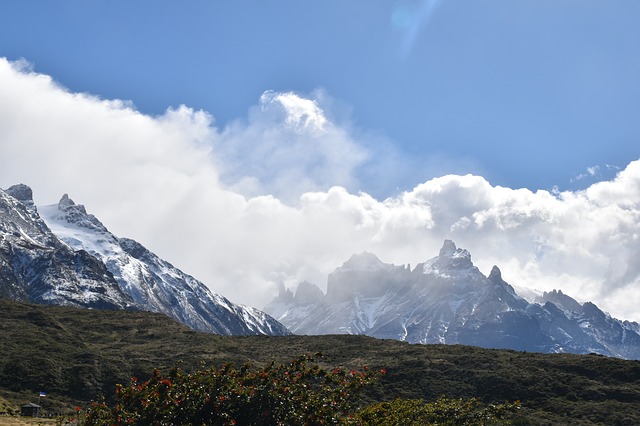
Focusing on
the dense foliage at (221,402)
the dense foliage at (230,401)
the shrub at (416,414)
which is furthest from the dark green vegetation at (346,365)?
the dense foliage at (221,402)

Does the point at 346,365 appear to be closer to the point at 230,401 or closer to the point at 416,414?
the point at 416,414

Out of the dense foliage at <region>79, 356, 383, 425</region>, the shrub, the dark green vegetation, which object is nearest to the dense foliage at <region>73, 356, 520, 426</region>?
the dense foliage at <region>79, 356, 383, 425</region>

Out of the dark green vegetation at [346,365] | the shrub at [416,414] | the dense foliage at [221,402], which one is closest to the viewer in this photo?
the dense foliage at [221,402]

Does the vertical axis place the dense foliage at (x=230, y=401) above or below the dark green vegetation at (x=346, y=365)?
below

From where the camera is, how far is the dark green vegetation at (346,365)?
4090 inches

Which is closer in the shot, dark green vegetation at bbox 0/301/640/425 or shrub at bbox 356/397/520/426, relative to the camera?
shrub at bbox 356/397/520/426

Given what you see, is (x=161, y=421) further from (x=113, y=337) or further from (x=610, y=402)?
(x=113, y=337)

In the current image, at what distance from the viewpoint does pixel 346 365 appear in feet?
420

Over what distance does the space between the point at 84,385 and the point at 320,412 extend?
95.1 meters

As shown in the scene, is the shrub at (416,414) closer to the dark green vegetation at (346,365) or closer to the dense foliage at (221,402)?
the dense foliage at (221,402)

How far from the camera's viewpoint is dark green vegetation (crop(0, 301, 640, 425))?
103875 mm

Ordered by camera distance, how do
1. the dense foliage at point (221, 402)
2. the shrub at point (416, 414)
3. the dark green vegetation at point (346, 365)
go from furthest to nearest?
the dark green vegetation at point (346, 365)
the shrub at point (416, 414)
the dense foliage at point (221, 402)

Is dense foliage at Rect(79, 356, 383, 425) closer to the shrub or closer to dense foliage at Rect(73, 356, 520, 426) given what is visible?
dense foliage at Rect(73, 356, 520, 426)

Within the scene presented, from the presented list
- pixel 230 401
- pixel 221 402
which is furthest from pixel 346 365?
pixel 221 402
